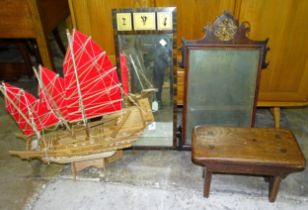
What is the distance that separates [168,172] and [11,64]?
204 cm

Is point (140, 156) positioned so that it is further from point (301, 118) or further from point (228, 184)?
point (301, 118)

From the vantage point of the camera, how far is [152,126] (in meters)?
1.71

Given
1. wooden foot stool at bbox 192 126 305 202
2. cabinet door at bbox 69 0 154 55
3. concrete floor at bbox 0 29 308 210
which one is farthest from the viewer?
cabinet door at bbox 69 0 154 55

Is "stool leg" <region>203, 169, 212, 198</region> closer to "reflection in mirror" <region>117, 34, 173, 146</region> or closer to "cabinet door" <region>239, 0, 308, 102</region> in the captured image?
"reflection in mirror" <region>117, 34, 173, 146</region>

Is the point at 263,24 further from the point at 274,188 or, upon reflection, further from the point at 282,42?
the point at 274,188

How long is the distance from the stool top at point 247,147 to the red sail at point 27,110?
0.79 m

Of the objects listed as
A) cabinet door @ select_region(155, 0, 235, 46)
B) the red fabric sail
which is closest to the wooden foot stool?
the red fabric sail

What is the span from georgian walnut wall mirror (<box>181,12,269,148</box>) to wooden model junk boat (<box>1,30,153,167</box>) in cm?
32

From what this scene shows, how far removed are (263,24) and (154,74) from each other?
2.23 ft

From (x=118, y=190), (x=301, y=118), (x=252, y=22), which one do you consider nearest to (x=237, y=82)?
(x=252, y=22)

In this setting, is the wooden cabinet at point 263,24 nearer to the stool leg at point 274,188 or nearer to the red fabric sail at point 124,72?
the red fabric sail at point 124,72

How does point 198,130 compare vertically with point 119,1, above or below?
below

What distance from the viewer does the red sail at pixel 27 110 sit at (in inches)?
51.1

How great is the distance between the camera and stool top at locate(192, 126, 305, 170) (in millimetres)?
1235
